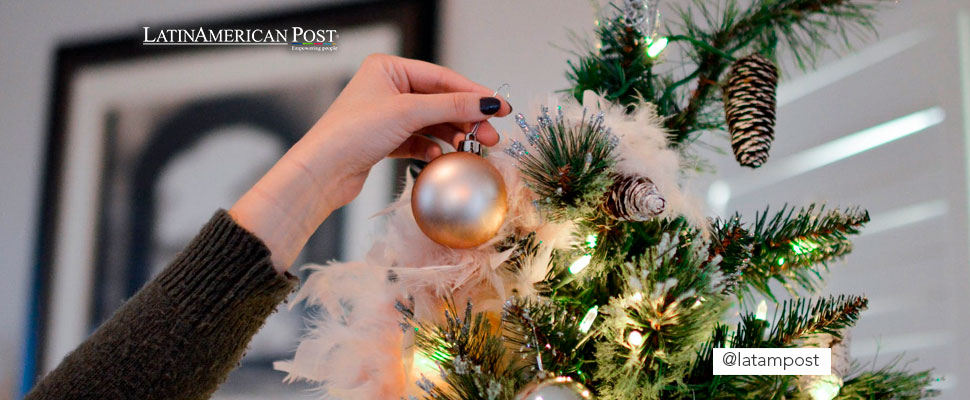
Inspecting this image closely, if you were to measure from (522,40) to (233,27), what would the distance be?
2.09 ft

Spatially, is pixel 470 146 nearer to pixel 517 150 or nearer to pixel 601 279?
pixel 517 150

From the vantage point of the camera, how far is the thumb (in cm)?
48

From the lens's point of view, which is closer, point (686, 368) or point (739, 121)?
point (686, 368)

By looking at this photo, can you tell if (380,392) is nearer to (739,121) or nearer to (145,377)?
(145,377)

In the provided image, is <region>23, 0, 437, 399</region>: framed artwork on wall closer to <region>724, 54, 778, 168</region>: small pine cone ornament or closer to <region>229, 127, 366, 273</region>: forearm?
<region>229, 127, 366, 273</region>: forearm

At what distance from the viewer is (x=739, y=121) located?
0.51 metres

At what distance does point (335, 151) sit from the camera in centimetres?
49

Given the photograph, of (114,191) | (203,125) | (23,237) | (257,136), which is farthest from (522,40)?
(23,237)

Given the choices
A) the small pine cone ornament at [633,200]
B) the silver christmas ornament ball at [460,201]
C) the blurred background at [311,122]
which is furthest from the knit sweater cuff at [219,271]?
the blurred background at [311,122]

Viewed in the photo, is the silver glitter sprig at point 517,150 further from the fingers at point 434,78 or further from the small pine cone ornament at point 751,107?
the small pine cone ornament at point 751,107

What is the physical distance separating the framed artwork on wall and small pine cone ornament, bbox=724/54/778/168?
637 mm

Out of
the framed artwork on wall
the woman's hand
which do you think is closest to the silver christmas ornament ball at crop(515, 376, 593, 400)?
the woman's hand

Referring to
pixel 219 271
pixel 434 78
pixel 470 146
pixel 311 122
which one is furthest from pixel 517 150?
pixel 311 122

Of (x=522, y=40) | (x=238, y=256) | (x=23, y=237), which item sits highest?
(x=522, y=40)
